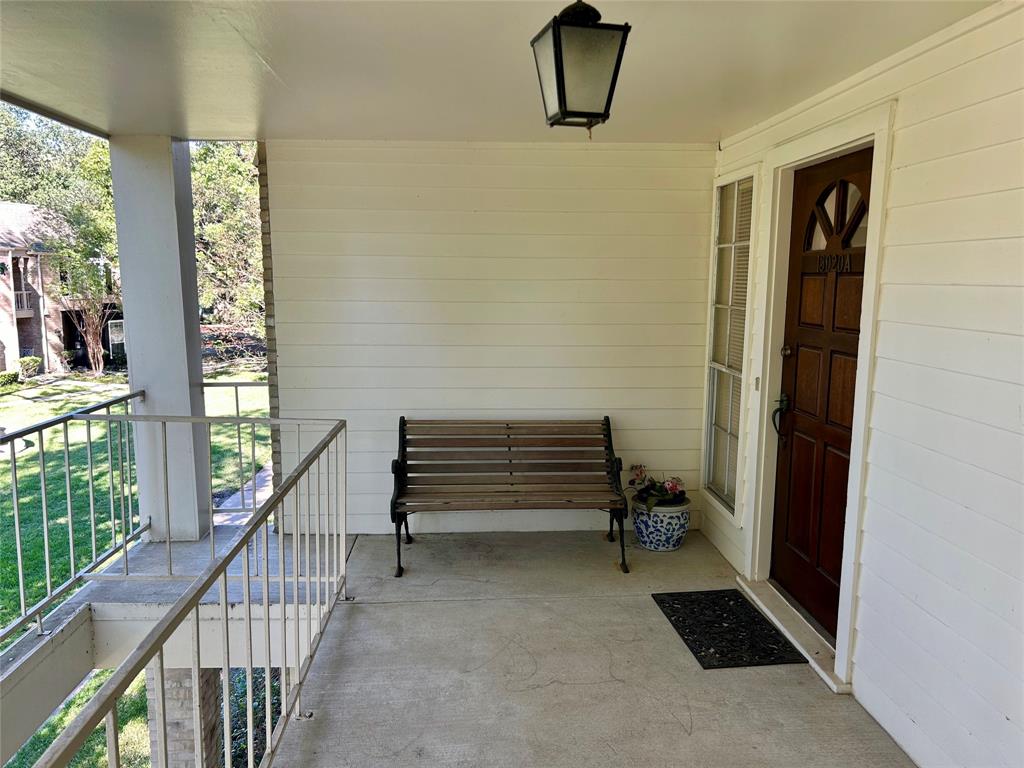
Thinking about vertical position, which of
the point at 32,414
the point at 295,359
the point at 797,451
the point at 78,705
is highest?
the point at 295,359

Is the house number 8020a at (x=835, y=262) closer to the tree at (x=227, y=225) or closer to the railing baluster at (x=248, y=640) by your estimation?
the railing baluster at (x=248, y=640)

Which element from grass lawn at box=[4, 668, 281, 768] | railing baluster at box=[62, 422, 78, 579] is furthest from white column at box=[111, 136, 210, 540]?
grass lawn at box=[4, 668, 281, 768]

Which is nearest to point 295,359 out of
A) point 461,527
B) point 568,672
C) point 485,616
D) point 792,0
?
point 461,527

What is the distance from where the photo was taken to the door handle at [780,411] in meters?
3.20

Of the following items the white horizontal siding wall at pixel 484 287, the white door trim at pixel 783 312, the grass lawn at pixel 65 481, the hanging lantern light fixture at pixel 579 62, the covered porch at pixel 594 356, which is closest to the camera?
the hanging lantern light fixture at pixel 579 62

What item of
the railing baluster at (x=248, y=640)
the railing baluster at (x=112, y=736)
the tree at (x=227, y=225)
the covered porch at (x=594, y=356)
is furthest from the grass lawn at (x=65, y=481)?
the railing baluster at (x=112, y=736)

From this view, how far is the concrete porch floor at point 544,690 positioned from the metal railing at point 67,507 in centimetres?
136

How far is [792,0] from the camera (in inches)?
72.0

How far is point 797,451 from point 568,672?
5.01 ft

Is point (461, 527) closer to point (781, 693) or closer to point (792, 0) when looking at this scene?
point (781, 693)

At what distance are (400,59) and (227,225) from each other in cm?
1033

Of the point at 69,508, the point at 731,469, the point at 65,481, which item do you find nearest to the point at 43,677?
the point at 69,508

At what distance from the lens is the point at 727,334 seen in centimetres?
388

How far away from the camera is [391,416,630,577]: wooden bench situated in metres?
3.77
